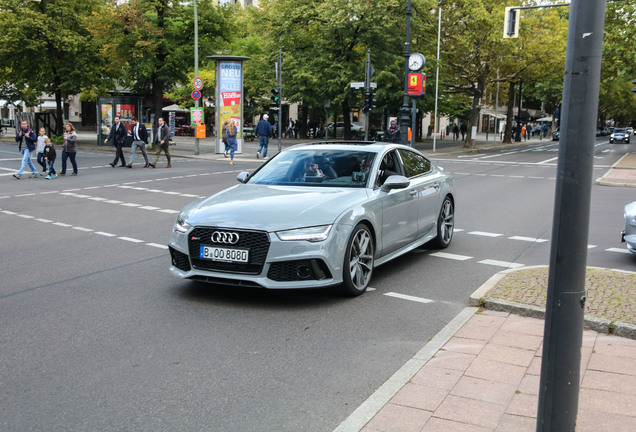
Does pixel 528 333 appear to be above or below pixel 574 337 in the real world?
below

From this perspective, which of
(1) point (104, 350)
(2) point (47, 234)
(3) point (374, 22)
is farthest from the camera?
(3) point (374, 22)

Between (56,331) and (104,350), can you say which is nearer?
(104,350)

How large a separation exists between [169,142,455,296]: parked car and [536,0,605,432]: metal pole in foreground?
303cm

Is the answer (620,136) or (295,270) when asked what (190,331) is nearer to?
(295,270)

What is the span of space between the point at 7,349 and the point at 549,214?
34.8ft

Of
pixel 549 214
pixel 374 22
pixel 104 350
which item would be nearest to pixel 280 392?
pixel 104 350

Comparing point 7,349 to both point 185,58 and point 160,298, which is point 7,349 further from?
point 185,58

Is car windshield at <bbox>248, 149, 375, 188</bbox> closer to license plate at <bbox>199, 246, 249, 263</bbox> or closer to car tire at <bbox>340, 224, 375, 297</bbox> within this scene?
car tire at <bbox>340, 224, 375, 297</bbox>

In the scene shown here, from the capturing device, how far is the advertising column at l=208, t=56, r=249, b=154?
1233 inches

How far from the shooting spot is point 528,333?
516cm

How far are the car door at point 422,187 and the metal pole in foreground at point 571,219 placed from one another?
15.5ft

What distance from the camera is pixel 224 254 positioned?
5.92 meters

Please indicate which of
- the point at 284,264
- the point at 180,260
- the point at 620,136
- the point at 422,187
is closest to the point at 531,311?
the point at 284,264

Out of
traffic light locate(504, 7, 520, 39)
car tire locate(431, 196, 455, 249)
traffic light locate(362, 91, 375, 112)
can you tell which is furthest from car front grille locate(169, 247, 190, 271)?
traffic light locate(362, 91, 375, 112)
